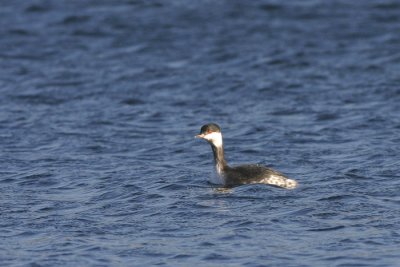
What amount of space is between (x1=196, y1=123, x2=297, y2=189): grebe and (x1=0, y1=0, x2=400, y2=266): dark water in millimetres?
200

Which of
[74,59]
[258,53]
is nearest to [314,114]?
[258,53]

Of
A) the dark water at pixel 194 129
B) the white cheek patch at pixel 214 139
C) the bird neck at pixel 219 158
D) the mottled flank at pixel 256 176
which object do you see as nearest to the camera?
the dark water at pixel 194 129

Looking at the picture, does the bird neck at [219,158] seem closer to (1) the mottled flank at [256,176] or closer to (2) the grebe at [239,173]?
(2) the grebe at [239,173]

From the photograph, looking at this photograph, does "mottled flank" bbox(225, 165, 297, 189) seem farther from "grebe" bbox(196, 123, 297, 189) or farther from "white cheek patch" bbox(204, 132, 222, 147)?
"white cheek patch" bbox(204, 132, 222, 147)

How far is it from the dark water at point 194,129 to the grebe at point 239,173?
20 centimetres

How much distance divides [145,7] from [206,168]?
46.6 ft

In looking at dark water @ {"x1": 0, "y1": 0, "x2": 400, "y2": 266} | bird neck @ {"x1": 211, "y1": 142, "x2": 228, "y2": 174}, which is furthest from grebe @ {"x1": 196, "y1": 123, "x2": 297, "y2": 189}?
dark water @ {"x1": 0, "y1": 0, "x2": 400, "y2": 266}

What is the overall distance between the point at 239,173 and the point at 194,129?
437 centimetres

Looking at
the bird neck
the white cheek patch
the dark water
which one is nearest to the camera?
the dark water

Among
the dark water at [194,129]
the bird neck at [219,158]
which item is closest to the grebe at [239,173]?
the bird neck at [219,158]

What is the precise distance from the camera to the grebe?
49.3 feet

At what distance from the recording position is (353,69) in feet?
79.0

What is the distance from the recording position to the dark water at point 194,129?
12.4 metres

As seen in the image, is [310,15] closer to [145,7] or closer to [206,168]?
[145,7]
